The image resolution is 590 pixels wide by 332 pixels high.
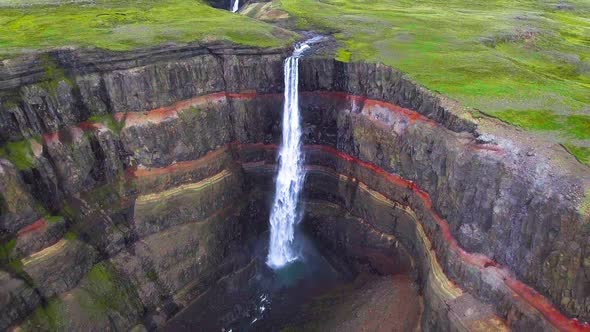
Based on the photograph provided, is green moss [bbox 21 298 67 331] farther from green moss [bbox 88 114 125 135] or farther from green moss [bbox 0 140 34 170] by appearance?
green moss [bbox 88 114 125 135]

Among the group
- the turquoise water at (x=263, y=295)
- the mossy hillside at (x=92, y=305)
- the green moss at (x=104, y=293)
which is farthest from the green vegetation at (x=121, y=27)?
the turquoise water at (x=263, y=295)

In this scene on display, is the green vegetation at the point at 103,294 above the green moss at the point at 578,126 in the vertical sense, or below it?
below

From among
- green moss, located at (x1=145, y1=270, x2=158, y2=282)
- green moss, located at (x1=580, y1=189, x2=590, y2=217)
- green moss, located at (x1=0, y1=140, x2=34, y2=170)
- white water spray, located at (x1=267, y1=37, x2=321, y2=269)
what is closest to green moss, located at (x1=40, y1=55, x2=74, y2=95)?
green moss, located at (x1=0, y1=140, x2=34, y2=170)

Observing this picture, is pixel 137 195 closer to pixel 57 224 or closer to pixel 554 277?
pixel 57 224

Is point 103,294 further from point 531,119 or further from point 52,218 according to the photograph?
point 531,119

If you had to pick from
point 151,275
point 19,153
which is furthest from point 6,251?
point 151,275

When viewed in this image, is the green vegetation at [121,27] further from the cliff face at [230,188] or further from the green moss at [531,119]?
the green moss at [531,119]

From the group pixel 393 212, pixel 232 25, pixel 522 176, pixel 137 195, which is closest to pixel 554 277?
pixel 522 176
